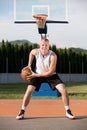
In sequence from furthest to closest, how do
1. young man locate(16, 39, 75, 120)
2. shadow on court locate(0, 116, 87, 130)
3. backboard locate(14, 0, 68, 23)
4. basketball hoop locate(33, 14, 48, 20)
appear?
backboard locate(14, 0, 68, 23)
basketball hoop locate(33, 14, 48, 20)
young man locate(16, 39, 75, 120)
shadow on court locate(0, 116, 87, 130)

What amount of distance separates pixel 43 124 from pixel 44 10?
506 inches

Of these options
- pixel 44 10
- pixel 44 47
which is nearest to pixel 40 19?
pixel 44 10

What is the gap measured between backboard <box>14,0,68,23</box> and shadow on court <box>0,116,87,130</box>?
1164cm

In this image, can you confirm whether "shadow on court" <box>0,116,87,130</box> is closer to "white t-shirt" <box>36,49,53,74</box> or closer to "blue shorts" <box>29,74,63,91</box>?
"blue shorts" <box>29,74,63,91</box>

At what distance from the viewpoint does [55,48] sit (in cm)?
4669

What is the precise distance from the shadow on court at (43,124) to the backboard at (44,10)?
1164 centimetres

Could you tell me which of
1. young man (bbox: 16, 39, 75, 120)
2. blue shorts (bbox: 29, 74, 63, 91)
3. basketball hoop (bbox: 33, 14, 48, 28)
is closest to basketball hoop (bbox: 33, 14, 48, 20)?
basketball hoop (bbox: 33, 14, 48, 28)

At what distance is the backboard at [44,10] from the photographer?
1997 centimetres

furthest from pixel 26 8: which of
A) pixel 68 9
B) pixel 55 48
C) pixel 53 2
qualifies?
pixel 55 48

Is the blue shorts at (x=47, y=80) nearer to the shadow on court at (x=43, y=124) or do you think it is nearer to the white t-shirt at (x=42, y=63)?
the white t-shirt at (x=42, y=63)

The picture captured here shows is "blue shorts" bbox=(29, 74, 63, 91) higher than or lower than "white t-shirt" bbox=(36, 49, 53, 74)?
lower

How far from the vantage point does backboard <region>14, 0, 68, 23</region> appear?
20.0 m

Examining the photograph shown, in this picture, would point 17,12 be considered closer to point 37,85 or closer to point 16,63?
point 37,85

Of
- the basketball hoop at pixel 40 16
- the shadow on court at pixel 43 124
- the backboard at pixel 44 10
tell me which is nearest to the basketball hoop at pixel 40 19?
the basketball hoop at pixel 40 16
